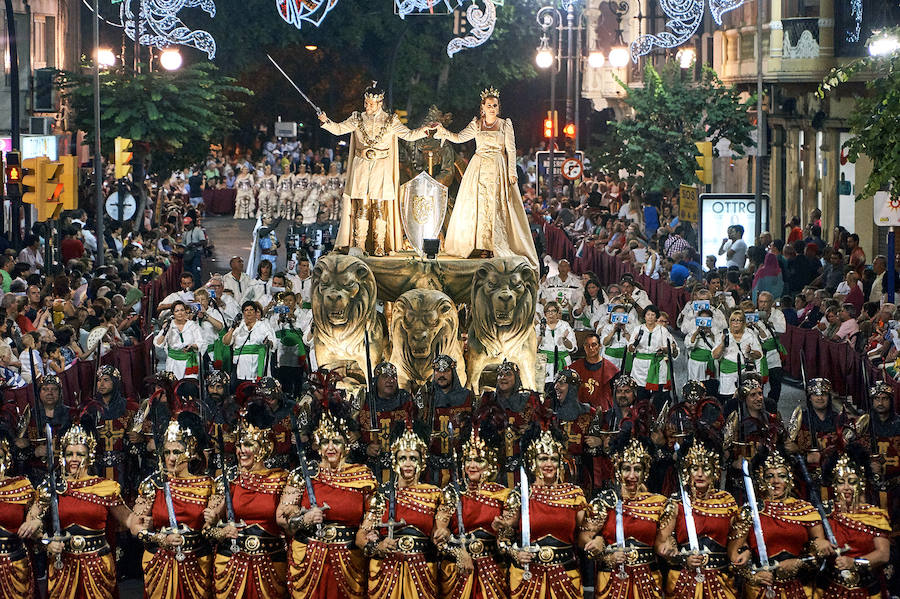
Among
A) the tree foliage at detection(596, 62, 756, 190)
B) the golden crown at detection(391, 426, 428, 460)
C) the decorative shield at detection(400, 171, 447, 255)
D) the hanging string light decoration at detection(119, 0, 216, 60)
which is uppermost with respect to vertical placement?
the hanging string light decoration at detection(119, 0, 216, 60)

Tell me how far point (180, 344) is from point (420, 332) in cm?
A: 277

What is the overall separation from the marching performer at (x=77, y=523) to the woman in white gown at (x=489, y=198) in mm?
9998

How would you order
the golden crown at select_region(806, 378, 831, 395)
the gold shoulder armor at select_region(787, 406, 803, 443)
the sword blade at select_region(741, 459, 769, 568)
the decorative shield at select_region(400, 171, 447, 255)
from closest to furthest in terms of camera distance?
the sword blade at select_region(741, 459, 769, 568), the gold shoulder armor at select_region(787, 406, 803, 443), the golden crown at select_region(806, 378, 831, 395), the decorative shield at select_region(400, 171, 447, 255)

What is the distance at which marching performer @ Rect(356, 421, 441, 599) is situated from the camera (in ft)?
41.9

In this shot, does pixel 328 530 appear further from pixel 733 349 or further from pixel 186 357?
pixel 186 357

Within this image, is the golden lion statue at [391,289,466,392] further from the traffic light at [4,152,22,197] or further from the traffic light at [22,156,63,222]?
the traffic light at [4,152,22,197]

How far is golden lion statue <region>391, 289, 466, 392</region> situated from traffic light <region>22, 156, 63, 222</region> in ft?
25.1

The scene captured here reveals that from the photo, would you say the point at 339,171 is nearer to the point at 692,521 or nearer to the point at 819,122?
the point at 819,122

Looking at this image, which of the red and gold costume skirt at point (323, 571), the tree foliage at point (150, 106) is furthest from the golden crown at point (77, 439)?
the tree foliage at point (150, 106)

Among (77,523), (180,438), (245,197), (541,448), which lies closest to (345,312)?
(180,438)

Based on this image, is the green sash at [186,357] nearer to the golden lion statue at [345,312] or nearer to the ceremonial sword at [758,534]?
the golden lion statue at [345,312]

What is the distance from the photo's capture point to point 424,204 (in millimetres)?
23078

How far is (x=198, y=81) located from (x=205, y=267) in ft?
12.9

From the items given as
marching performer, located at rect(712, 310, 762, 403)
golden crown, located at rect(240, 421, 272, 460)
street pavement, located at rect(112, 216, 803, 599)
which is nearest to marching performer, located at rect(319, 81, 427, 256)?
street pavement, located at rect(112, 216, 803, 599)
